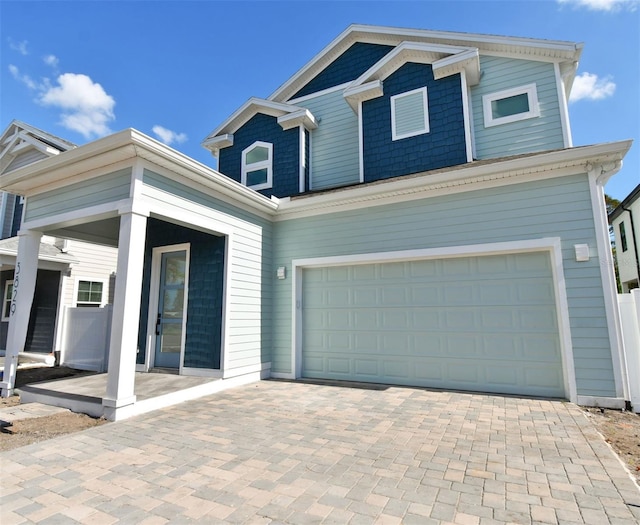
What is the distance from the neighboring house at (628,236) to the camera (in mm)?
13117

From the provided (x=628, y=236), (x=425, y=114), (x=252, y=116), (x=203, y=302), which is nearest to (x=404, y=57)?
(x=425, y=114)

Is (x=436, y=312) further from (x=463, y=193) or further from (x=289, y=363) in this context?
(x=289, y=363)

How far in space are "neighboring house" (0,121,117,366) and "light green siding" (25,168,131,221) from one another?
143 inches

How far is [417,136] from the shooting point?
25.1 ft

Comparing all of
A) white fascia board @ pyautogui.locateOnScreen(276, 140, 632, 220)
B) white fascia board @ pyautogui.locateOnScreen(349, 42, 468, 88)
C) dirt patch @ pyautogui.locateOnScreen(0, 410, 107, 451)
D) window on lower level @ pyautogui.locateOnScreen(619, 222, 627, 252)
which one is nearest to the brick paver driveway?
dirt patch @ pyautogui.locateOnScreen(0, 410, 107, 451)

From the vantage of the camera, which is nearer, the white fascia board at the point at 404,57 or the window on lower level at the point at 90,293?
the white fascia board at the point at 404,57

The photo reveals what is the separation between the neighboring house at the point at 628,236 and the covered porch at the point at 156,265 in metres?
14.4

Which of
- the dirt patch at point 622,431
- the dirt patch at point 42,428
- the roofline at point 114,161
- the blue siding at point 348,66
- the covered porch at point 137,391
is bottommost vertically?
the dirt patch at point 42,428

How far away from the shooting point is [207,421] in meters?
4.13

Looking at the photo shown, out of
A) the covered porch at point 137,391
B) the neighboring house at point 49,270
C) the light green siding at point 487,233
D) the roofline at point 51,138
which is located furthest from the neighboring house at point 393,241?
the roofline at point 51,138

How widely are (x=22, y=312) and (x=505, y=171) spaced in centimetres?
822

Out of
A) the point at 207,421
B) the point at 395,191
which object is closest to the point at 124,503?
the point at 207,421

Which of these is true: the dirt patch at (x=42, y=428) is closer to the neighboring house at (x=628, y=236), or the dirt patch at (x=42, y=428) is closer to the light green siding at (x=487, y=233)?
the light green siding at (x=487, y=233)

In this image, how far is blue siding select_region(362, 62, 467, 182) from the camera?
24.0ft
